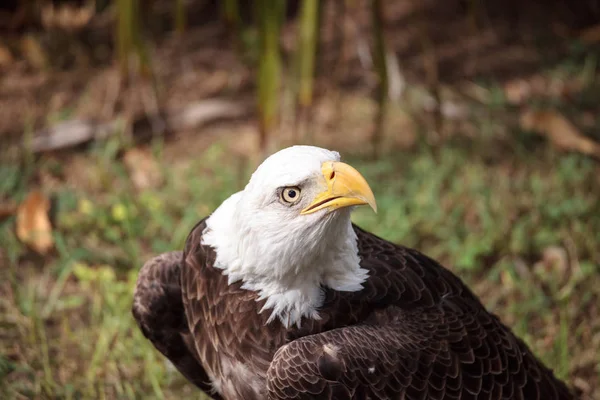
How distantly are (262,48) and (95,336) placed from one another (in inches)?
74.4

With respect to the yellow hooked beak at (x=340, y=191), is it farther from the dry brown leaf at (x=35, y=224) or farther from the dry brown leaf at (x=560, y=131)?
the dry brown leaf at (x=560, y=131)

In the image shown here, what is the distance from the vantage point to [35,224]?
436 cm

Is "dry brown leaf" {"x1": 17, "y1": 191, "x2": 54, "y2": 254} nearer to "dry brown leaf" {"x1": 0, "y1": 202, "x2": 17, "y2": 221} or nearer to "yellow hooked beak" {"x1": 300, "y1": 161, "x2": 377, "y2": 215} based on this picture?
"dry brown leaf" {"x1": 0, "y1": 202, "x2": 17, "y2": 221}

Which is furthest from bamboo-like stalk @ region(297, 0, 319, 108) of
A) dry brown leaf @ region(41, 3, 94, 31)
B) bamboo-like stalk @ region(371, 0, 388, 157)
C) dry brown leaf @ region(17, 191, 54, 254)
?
dry brown leaf @ region(41, 3, 94, 31)

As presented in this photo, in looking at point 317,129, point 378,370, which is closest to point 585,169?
point 317,129

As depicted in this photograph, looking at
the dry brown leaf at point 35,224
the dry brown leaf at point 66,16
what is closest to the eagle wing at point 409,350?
the dry brown leaf at point 35,224

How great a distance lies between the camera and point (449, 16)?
6.96 metres

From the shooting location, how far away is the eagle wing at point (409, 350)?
2.42 metres

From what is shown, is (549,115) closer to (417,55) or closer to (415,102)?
(415,102)

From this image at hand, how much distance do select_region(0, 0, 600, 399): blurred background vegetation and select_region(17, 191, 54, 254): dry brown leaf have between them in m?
0.01

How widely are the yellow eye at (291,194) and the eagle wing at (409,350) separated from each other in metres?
0.45

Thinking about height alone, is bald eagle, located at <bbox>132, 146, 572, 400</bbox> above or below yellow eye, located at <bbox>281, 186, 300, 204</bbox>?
below

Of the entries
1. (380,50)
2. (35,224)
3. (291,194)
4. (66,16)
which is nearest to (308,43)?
(380,50)

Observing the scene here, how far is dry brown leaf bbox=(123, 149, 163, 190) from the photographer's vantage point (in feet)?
16.3
